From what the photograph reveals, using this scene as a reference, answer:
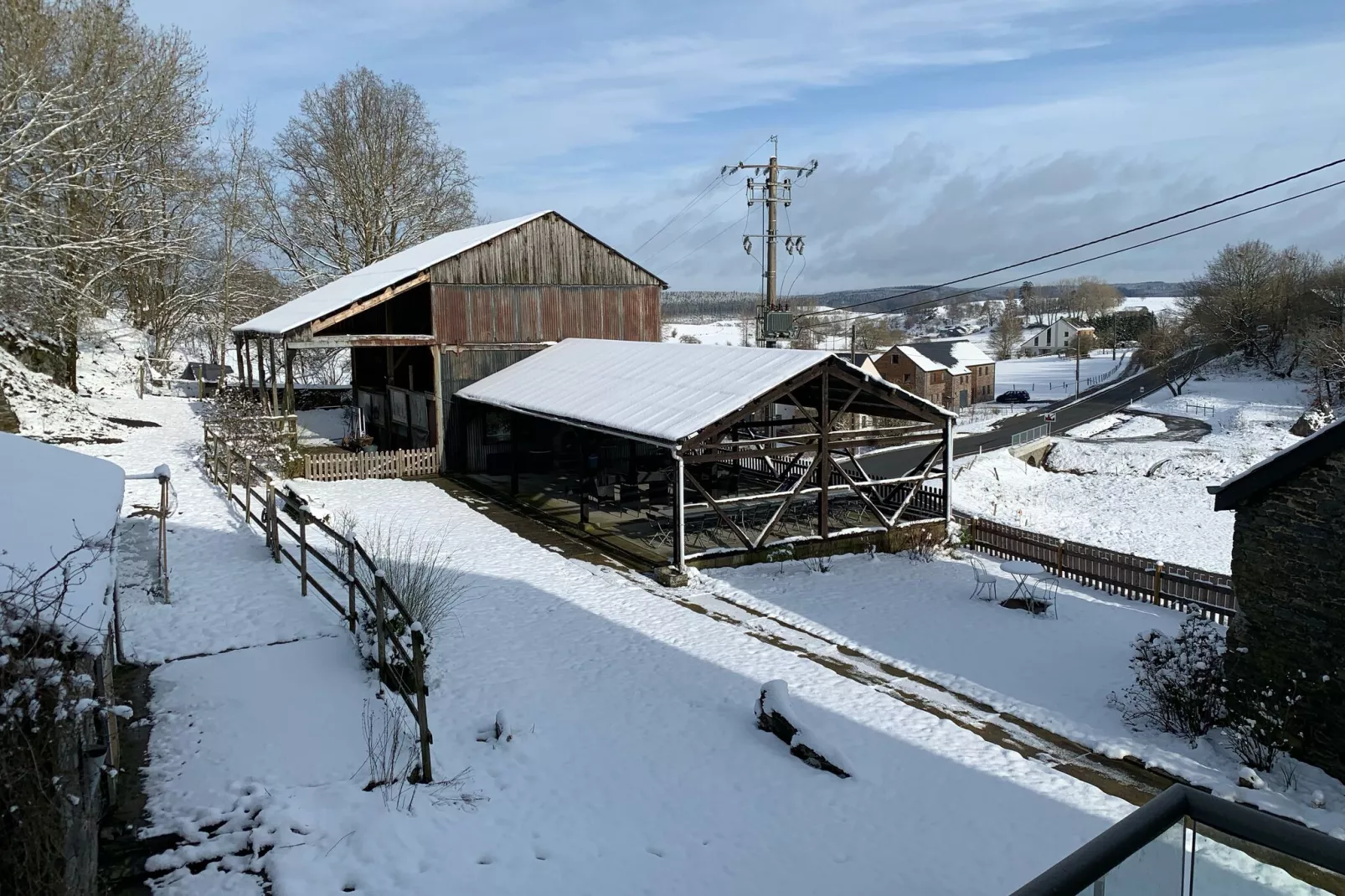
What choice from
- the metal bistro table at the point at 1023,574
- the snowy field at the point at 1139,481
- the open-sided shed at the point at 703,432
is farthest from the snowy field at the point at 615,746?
the snowy field at the point at 1139,481

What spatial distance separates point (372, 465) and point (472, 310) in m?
4.77

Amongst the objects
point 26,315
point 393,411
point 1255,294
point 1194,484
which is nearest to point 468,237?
point 393,411

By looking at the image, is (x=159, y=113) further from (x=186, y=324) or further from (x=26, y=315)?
(x=186, y=324)

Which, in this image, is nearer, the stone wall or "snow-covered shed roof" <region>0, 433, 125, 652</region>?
"snow-covered shed roof" <region>0, 433, 125, 652</region>

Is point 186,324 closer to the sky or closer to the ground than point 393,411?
closer to the sky

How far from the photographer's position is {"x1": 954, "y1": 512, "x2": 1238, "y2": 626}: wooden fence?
1512 centimetres

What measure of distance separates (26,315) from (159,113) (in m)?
8.52

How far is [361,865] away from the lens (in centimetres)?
628

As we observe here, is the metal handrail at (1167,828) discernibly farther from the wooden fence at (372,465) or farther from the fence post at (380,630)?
the wooden fence at (372,465)

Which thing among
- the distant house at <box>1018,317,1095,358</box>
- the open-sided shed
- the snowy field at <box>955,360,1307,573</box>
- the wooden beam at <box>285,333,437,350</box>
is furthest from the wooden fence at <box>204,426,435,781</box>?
the distant house at <box>1018,317,1095,358</box>

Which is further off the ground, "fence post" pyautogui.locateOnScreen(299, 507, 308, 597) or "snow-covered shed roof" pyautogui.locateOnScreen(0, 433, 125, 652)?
"snow-covered shed roof" pyautogui.locateOnScreen(0, 433, 125, 652)

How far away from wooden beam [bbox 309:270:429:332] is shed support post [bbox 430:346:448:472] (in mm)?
1784

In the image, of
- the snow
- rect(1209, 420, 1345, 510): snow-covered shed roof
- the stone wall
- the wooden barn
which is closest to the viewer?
the stone wall

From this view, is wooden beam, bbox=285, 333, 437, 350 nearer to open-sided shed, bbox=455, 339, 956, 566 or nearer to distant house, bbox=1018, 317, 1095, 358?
open-sided shed, bbox=455, 339, 956, 566
